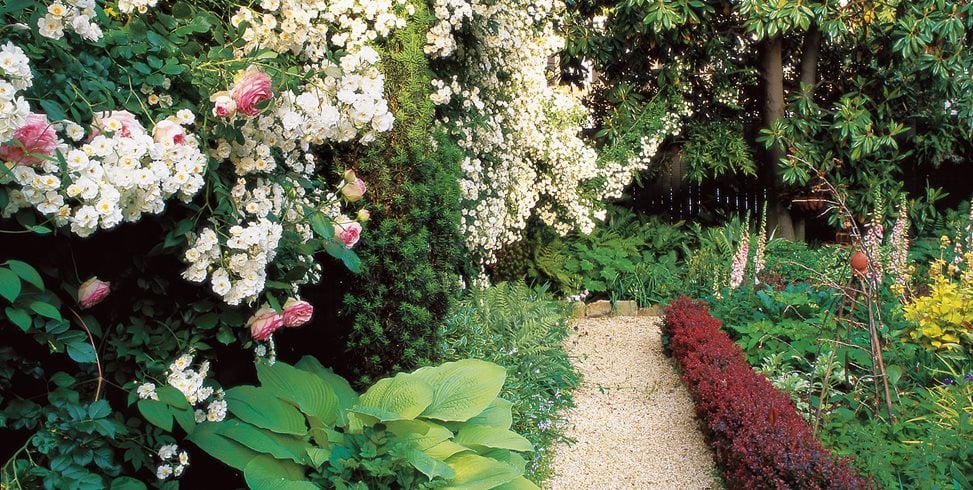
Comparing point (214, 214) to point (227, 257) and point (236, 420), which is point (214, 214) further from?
point (236, 420)

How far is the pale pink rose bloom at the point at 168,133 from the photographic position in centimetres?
200

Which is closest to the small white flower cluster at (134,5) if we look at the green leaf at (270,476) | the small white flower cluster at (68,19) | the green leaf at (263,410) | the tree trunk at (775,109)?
the small white flower cluster at (68,19)

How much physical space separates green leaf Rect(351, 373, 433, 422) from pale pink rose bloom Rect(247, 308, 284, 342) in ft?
1.48

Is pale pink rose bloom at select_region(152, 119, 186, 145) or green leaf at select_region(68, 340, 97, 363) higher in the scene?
pale pink rose bloom at select_region(152, 119, 186, 145)

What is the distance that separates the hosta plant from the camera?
2449mm

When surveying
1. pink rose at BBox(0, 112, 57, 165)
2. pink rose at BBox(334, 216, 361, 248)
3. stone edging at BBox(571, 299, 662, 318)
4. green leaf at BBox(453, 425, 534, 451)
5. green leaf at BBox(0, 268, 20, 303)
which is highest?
pink rose at BBox(0, 112, 57, 165)

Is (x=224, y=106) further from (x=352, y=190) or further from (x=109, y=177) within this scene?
(x=352, y=190)

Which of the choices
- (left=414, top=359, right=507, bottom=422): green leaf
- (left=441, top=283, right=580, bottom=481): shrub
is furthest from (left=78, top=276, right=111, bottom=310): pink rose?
(left=441, top=283, right=580, bottom=481): shrub

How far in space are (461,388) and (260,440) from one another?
722mm

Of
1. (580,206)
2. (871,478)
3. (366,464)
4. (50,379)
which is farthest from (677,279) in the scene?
(50,379)

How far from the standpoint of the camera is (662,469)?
3.89m

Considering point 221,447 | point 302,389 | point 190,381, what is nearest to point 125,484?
point 190,381

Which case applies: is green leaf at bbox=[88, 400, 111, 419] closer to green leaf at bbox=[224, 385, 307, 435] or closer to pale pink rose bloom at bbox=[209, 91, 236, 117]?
green leaf at bbox=[224, 385, 307, 435]

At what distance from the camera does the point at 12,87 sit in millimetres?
1748
